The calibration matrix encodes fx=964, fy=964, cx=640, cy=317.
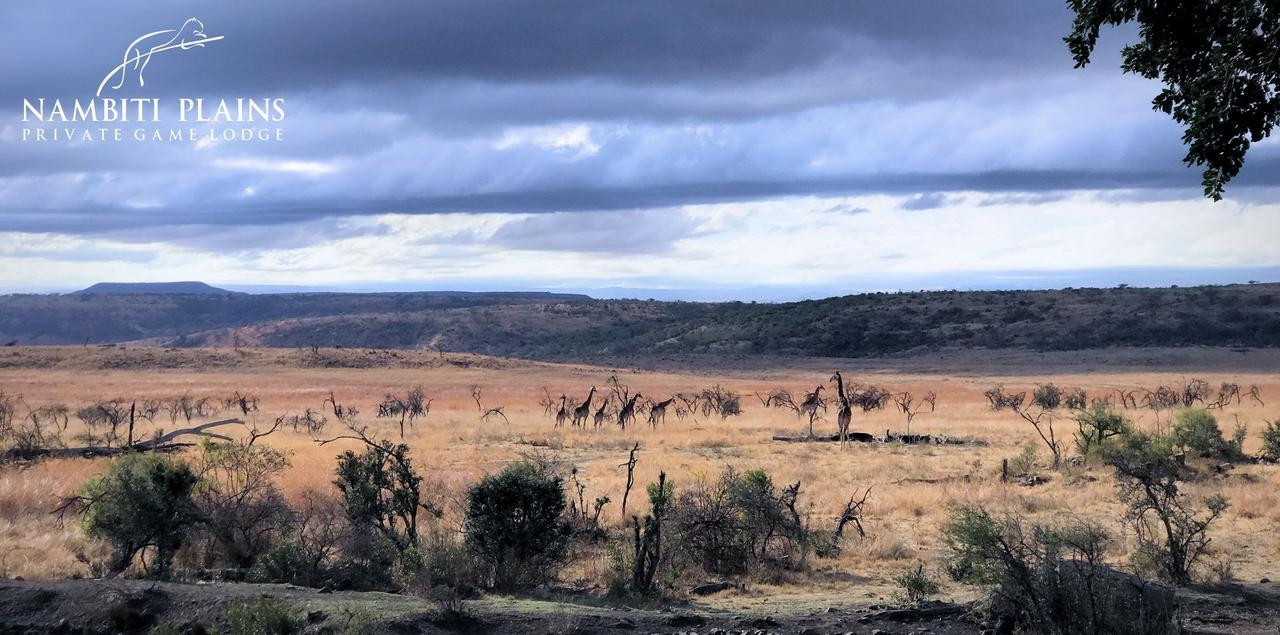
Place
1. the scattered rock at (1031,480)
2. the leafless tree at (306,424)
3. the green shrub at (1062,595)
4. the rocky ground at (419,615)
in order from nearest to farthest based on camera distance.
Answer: the green shrub at (1062,595)
the rocky ground at (419,615)
the scattered rock at (1031,480)
the leafless tree at (306,424)

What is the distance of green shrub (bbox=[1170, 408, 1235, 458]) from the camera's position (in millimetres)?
21219

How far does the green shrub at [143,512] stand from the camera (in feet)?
36.9

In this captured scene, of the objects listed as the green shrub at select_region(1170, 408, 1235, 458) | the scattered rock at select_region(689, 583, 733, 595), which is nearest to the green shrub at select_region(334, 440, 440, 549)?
the scattered rock at select_region(689, 583, 733, 595)

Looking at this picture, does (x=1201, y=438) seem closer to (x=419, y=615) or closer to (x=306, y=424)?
(x=419, y=615)

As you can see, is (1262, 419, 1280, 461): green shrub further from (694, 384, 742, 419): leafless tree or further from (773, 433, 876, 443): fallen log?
(694, 384, 742, 419): leafless tree

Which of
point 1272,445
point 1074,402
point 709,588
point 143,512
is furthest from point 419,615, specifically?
point 1074,402

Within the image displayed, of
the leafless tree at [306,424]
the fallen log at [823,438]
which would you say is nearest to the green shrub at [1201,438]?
the fallen log at [823,438]

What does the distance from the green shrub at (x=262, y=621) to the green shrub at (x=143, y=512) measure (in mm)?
3531

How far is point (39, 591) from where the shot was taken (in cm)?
955

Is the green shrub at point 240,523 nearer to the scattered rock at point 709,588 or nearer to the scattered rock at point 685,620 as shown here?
the scattered rock at point 709,588

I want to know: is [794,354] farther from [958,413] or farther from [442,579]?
[442,579]

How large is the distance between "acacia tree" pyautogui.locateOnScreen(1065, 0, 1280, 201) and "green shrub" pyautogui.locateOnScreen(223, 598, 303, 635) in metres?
10.6

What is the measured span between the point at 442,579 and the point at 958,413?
3371 centimetres

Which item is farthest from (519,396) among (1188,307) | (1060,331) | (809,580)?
(1188,307)
